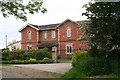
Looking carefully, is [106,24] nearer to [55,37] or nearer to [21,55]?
[21,55]

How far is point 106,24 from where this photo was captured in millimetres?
10625

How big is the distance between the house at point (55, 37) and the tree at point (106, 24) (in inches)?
861

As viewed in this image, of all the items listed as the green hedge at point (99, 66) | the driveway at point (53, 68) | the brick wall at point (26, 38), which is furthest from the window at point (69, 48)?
the green hedge at point (99, 66)

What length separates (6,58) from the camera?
85.7 ft

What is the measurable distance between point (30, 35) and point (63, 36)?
8780 millimetres

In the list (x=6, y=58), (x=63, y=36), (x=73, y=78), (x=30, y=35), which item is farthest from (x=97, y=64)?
(x=30, y=35)

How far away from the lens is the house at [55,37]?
3622 centimetres

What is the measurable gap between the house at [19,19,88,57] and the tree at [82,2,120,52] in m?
21.9

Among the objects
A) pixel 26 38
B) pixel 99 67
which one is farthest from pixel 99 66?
pixel 26 38

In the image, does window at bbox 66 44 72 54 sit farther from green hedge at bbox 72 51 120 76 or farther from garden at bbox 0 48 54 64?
green hedge at bbox 72 51 120 76

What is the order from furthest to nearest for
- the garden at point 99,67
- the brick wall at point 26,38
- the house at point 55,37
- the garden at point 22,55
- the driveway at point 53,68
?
the brick wall at point 26,38 → the house at point 55,37 → the garden at point 22,55 → the driveway at point 53,68 → the garden at point 99,67

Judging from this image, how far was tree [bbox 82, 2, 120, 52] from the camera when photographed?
10.4 m

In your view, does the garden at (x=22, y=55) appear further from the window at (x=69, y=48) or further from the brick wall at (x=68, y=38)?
the brick wall at (x=68, y=38)

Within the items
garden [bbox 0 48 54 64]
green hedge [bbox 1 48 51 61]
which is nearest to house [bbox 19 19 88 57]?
green hedge [bbox 1 48 51 61]
